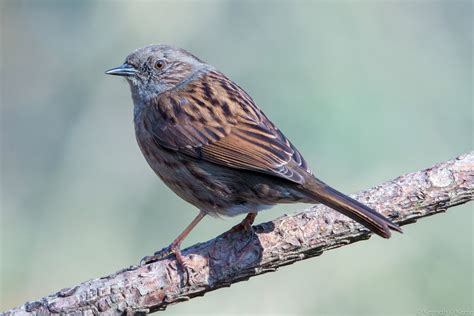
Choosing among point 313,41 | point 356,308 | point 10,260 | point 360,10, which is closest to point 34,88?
point 10,260

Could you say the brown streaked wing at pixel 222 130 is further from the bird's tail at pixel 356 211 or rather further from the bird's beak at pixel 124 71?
the bird's beak at pixel 124 71

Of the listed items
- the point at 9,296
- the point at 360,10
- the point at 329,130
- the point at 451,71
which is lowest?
the point at 9,296

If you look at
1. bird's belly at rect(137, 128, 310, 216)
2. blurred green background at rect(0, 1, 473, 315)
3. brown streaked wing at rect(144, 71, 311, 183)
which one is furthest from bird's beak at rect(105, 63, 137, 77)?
blurred green background at rect(0, 1, 473, 315)

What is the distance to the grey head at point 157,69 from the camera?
18.3 feet

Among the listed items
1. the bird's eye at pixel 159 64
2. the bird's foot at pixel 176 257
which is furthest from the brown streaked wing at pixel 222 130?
the bird's foot at pixel 176 257

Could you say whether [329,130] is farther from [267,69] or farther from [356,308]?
[356,308]

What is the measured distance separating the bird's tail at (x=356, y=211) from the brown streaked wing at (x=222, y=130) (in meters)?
0.18

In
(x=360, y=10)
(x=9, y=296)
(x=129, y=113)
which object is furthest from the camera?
(x=360, y=10)

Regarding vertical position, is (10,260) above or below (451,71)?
below

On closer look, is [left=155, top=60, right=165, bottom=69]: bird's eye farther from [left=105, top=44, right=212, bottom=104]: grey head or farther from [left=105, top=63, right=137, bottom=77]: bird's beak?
[left=105, top=63, right=137, bottom=77]: bird's beak

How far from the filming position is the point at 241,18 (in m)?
6.86

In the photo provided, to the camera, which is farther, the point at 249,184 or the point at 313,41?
the point at 313,41

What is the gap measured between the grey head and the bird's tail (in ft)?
5.33

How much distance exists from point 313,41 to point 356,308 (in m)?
2.41
